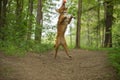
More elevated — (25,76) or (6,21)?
(6,21)

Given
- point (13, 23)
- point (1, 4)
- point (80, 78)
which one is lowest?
point (80, 78)

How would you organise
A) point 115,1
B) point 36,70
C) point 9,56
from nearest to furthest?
point 36,70, point 9,56, point 115,1

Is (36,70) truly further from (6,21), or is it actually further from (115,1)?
(115,1)

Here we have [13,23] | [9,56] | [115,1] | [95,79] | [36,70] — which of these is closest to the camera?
[95,79]

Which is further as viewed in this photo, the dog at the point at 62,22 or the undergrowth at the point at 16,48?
the dog at the point at 62,22

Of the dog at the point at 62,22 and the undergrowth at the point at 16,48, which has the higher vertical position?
the dog at the point at 62,22

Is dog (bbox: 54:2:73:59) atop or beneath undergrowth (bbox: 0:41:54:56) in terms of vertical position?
atop

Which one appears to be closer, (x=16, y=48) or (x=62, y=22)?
(x=16, y=48)

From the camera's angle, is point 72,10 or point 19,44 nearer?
point 19,44

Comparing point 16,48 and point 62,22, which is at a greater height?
point 62,22

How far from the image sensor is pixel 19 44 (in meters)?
12.8

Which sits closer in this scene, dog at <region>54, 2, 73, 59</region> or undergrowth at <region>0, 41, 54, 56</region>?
undergrowth at <region>0, 41, 54, 56</region>

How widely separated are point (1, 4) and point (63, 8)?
349 cm

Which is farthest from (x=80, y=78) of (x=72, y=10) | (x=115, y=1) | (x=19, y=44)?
(x=72, y=10)
